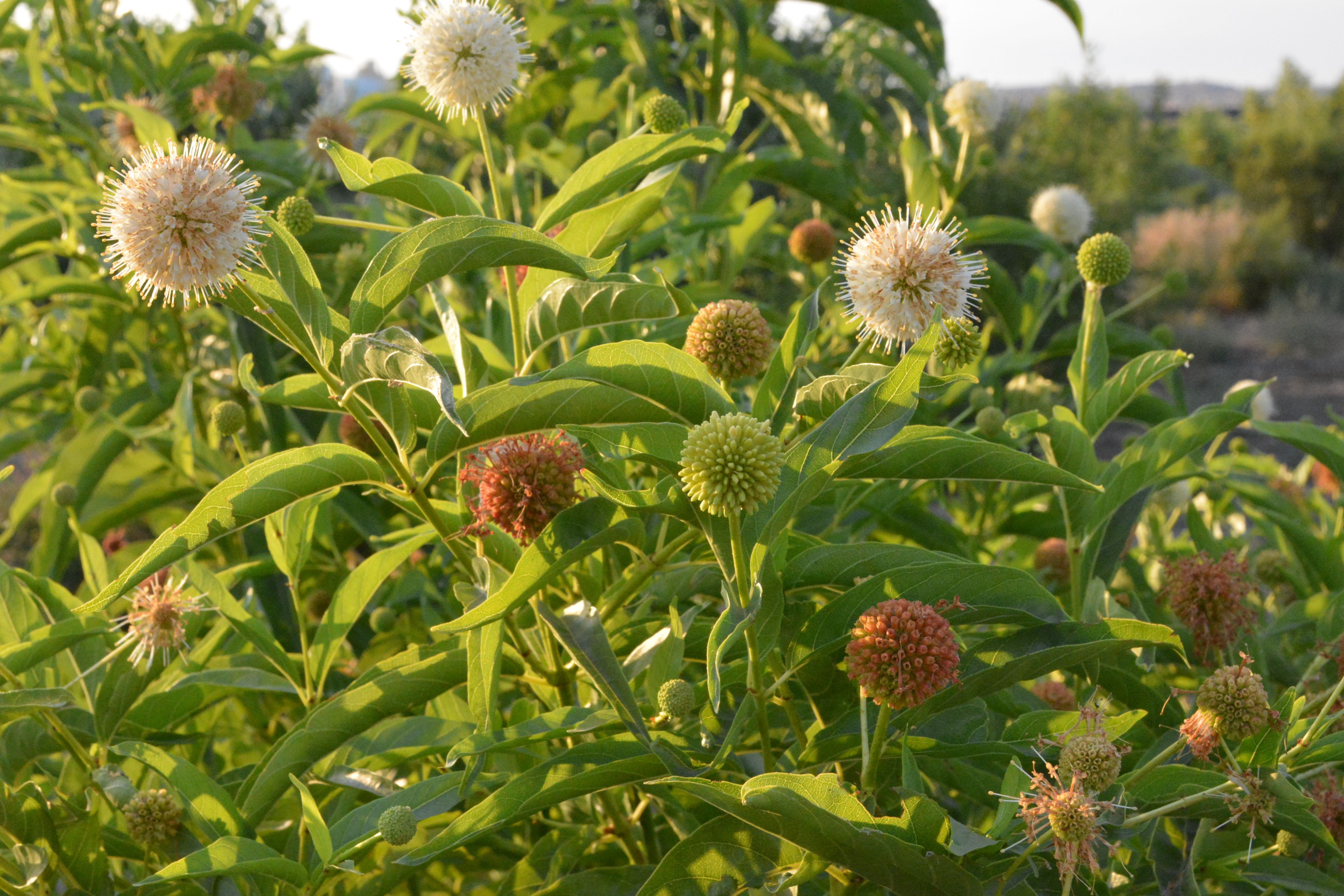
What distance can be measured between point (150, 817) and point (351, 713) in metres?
0.47

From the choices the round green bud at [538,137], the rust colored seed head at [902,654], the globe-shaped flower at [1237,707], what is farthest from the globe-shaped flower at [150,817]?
the round green bud at [538,137]

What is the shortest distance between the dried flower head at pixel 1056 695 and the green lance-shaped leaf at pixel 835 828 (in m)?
1.05

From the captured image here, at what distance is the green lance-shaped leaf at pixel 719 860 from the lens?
1321mm

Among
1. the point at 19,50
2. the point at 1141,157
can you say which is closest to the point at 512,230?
the point at 19,50

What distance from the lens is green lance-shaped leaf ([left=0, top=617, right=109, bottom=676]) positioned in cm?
166

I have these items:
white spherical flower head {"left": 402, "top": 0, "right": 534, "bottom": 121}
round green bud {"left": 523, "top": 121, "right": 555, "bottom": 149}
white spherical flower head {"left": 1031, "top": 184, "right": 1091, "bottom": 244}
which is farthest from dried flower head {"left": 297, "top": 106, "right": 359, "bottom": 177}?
white spherical flower head {"left": 1031, "top": 184, "right": 1091, "bottom": 244}

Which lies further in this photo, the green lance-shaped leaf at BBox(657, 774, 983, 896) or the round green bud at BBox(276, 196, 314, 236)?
the round green bud at BBox(276, 196, 314, 236)

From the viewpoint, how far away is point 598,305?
1.40m

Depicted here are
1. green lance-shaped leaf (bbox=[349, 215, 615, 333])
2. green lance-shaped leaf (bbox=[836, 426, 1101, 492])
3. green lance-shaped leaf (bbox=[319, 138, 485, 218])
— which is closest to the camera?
green lance-shaped leaf (bbox=[349, 215, 615, 333])

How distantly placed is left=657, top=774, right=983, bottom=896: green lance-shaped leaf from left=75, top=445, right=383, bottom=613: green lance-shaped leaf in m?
0.55

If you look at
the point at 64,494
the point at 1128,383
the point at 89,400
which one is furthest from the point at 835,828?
the point at 89,400

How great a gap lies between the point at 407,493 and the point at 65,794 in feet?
3.60

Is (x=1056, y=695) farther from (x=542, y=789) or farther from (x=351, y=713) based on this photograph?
(x=351, y=713)

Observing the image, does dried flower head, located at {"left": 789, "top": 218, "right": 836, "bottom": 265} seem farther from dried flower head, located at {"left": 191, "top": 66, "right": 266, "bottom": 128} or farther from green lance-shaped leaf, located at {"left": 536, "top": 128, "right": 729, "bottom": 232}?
dried flower head, located at {"left": 191, "top": 66, "right": 266, "bottom": 128}
